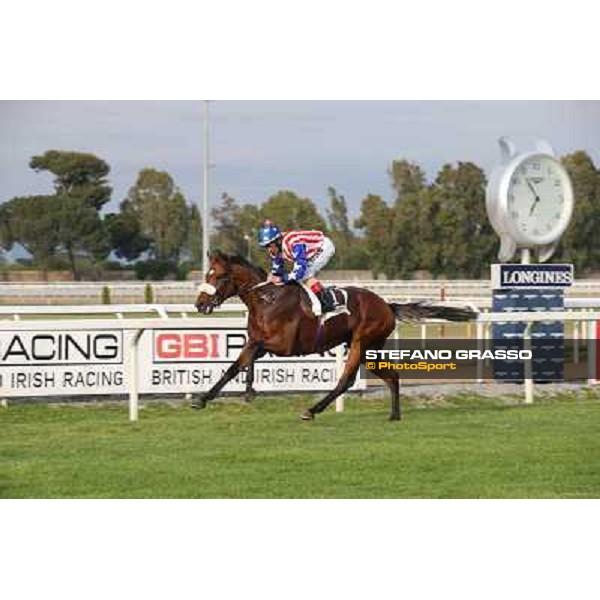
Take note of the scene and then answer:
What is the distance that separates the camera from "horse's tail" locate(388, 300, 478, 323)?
11.1 m

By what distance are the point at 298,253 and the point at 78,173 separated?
320 centimetres

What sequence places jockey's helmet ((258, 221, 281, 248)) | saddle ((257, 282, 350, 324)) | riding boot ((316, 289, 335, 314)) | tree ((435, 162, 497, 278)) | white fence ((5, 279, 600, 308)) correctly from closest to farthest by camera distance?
jockey's helmet ((258, 221, 281, 248)) → saddle ((257, 282, 350, 324)) → riding boot ((316, 289, 335, 314)) → white fence ((5, 279, 600, 308)) → tree ((435, 162, 497, 278))

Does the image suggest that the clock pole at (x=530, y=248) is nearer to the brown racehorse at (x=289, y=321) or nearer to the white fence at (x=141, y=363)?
the white fence at (x=141, y=363)

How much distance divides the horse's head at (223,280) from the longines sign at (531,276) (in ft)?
10.9

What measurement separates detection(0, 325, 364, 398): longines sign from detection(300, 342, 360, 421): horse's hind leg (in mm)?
1957

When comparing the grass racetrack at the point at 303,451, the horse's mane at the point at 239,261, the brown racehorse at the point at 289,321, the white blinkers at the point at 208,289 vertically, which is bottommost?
the grass racetrack at the point at 303,451

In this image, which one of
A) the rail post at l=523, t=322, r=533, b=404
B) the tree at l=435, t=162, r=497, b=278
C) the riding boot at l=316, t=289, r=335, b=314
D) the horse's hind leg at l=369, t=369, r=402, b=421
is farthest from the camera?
the tree at l=435, t=162, r=497, b=278

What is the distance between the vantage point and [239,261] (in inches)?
410

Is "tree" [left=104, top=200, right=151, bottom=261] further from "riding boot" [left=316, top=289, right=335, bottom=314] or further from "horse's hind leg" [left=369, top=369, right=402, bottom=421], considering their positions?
"horse's hind leg" [left=369, top=369, right=402, bottom=421]

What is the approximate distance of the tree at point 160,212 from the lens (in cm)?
1295

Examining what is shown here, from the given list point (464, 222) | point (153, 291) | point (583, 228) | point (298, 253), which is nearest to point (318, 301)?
point (298, 253)

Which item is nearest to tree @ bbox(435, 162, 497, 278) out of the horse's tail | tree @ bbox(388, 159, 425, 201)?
tree @ bbox(388, 159, 425, 201)

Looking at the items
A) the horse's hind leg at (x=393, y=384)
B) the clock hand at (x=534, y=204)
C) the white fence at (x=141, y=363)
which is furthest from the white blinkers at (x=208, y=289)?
the clock hand at (x=534, y=204)

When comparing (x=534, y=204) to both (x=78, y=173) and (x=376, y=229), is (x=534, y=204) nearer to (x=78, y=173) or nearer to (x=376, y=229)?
(x=376, y=229)
